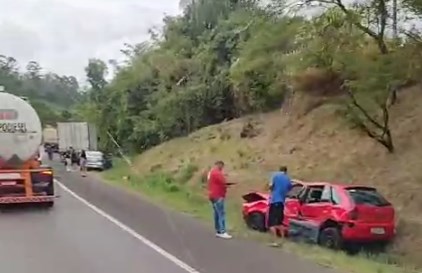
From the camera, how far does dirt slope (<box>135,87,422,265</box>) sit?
69.6ft

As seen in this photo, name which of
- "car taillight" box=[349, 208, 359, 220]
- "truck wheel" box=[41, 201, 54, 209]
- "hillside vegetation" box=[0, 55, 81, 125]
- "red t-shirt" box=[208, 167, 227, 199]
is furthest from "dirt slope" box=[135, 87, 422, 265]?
"hillside vegetation" box=[0, 55, 81, 125]

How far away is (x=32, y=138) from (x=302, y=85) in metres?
13.7

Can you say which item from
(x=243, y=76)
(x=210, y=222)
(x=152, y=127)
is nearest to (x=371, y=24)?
(x=210, y=222)

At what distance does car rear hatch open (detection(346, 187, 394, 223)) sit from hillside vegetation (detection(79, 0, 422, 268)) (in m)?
1.30

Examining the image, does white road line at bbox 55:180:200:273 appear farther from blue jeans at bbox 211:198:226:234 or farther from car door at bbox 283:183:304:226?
car door at bbox 283:183:304:226

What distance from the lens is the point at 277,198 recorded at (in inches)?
617

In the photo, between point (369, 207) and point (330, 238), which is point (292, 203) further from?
point (369, 207)

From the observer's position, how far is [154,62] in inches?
1994

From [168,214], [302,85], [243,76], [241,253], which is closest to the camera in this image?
[241,253]

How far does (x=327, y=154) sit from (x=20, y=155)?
11.2 m

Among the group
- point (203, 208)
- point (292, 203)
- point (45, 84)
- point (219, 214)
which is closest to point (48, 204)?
point (203, 208)

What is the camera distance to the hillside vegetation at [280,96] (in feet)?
68.9

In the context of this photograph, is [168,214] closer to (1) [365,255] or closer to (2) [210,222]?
(2) [210,222]

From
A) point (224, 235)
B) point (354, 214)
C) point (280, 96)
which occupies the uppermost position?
point (280, 96)
